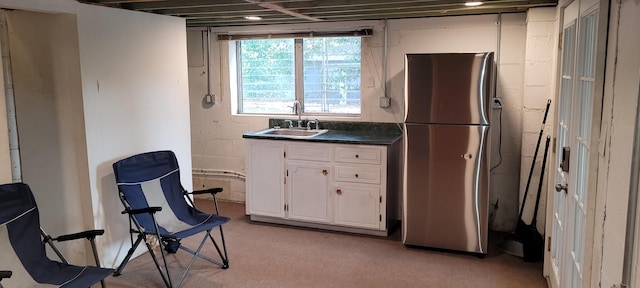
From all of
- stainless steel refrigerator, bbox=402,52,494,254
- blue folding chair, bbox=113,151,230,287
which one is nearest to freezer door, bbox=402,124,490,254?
stainless steel refrigerator, bbox=402,52,494,254

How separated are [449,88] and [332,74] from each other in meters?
1.56

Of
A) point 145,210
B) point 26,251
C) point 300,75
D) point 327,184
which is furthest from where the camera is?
point 300,75

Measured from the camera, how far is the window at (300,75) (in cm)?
501

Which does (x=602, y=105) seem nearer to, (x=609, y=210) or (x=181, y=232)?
(x=609, y=210)

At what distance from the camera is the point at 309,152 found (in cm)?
450

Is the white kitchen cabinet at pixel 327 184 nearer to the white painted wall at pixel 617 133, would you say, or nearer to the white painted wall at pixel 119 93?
the white painted wall at pixel 119 93

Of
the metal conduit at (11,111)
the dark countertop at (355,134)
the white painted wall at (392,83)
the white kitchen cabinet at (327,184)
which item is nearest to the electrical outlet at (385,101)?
the white painted wall at (392,83)

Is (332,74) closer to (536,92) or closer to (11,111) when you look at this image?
(536,92)

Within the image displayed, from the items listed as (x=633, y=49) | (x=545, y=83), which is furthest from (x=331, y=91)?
(x=633, y=49)

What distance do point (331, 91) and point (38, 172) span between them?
2729 mm

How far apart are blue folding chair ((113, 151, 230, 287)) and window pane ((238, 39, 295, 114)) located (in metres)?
1.67

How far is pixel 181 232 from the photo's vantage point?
3.43 metres

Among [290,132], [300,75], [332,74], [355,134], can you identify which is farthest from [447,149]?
[300,75]

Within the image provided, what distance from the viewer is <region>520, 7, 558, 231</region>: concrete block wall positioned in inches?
157
